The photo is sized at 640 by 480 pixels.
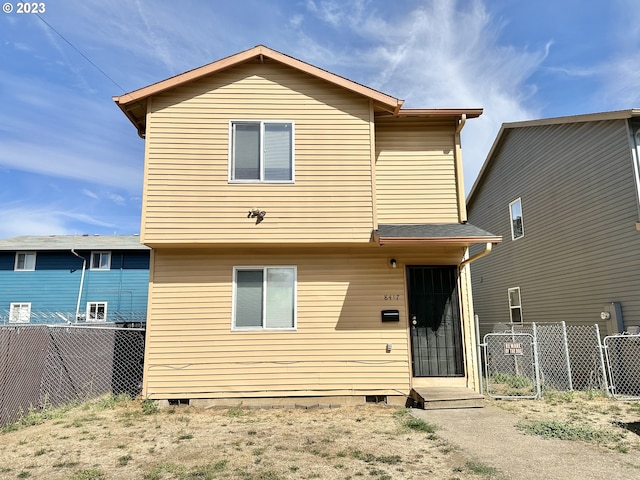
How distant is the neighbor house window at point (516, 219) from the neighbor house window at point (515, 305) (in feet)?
6.17

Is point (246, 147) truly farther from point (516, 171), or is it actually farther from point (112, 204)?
point (112, 204)

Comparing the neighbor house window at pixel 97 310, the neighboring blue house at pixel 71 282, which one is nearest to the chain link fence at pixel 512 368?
the neighboring blue house at pixel 71 282

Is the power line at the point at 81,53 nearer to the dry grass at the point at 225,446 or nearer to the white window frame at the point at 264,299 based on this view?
the white window frame at the point at 264,299

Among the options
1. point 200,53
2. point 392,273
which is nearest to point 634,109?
point 392,273

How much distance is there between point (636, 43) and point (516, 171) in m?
4.93

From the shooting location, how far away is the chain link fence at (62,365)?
6285mm

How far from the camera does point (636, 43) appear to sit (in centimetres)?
1277

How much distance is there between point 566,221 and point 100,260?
2210 cm

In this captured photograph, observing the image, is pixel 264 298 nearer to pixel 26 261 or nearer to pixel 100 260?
pixel 100 260

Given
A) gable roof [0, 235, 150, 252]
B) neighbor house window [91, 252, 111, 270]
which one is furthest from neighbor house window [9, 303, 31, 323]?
neighbor house window [91, 252, 111, 270]

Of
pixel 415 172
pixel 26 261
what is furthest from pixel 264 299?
pixel 26 261

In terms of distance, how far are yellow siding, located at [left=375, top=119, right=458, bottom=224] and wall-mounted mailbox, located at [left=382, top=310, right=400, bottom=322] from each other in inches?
71.7

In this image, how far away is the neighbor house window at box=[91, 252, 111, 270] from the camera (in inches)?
901

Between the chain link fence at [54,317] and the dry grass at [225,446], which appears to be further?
the chain link fence at [54,317]
